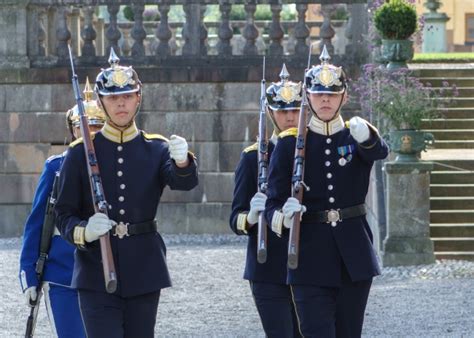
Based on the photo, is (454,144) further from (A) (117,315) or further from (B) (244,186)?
(A) (117,315)

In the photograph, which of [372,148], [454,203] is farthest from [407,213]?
[372,148]

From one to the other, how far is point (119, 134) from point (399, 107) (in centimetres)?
745

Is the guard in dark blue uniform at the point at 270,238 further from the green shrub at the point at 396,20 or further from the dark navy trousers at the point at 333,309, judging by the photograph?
the green shrub at the point at 396,20

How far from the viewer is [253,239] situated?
8453mm

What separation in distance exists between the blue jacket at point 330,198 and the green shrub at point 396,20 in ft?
25.4

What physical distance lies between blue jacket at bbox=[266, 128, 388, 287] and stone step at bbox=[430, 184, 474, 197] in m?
7.72

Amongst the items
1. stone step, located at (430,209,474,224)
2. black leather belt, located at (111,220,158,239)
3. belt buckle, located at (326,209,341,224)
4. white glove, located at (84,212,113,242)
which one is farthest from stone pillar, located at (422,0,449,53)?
white glove, located at (84,212,113,242)

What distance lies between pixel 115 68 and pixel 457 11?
29.9 meters

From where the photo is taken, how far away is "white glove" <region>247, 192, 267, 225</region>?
319 inches

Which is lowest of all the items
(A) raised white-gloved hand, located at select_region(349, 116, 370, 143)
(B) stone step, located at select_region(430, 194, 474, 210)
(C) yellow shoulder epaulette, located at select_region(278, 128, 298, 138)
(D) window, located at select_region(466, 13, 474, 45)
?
(B) stone step, located at select_region(430, 194, 474, 210)

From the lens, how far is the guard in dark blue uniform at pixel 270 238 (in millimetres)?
8086

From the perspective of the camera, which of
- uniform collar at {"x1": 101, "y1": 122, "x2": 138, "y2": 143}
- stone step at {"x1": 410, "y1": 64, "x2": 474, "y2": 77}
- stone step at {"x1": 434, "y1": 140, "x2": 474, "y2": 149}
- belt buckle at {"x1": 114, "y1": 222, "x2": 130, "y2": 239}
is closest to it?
belt buckle at {"x1": 114, "y1": 222, "x2": 130, "y2": 239}

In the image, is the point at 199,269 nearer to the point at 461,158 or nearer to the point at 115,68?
the point at 461,158

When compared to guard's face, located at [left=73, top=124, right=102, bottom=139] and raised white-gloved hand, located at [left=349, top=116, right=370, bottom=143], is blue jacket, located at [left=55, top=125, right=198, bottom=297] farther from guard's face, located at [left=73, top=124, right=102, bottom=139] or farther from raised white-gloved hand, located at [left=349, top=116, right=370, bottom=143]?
raised white-gloved hand, located at [left=349, top=116, right=370, bottom=143]
